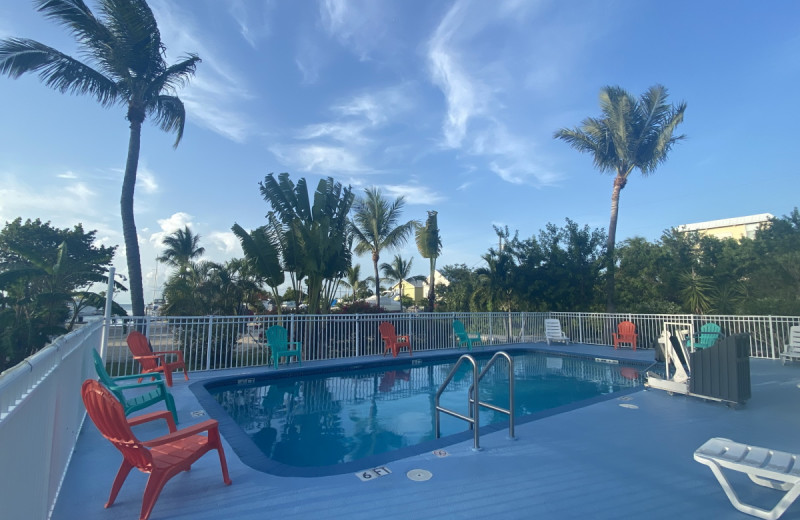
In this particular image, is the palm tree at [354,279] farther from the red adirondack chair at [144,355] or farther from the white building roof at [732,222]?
the white building roof at [732,222]

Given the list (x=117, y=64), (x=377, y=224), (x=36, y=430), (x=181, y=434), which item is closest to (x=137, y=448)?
(x=181, y=434)

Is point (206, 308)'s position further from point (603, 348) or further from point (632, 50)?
point (632, 50)

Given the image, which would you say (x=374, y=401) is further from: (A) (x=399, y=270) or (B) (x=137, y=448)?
(A) (x=399, y=270)

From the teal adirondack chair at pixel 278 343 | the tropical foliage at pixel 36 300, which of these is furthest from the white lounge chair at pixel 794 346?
the tropical foliage at pixel 36 300

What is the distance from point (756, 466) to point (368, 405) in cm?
546

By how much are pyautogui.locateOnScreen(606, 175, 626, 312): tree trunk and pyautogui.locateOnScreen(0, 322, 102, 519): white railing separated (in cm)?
1850

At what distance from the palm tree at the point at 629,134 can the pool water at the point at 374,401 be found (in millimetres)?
9690

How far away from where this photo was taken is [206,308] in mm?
16734

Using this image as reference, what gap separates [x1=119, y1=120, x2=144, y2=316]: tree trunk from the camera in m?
10.4

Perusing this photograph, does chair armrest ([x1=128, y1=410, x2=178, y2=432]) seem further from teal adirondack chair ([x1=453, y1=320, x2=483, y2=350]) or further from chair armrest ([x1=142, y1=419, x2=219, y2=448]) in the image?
teal adirondack chair ([x1=453, y1=320, x2=483, y2=350])

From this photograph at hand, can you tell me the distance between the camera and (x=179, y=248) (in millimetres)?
25719

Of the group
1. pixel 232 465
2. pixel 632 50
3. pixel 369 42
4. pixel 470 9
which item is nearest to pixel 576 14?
pixel 470 9

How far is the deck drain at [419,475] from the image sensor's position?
3.18 meters

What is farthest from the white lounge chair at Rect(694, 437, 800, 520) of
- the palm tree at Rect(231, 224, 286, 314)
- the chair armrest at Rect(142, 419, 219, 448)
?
the palm tree at Rect(231, 224, 286, 314)
